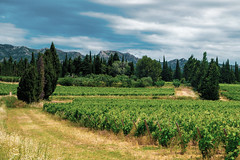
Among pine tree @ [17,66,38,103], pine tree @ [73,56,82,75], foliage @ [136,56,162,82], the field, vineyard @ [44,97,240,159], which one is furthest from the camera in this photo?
pine tree @ [73,56,82,75]

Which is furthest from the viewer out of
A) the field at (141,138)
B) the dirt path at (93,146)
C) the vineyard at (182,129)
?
the dirt path at (93,146)

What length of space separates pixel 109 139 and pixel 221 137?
24.5 feet

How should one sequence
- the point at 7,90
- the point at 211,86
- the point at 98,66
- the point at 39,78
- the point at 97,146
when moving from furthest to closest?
1. the point at 98,66
2. the point at 211,86
3. the point at 7,90
4. the point at 39,78
5. the point at 97,146

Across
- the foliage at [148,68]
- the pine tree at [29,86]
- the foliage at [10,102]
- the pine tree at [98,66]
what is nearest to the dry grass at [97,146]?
the pine tree at [29,86]

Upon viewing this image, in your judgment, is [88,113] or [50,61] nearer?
[88,113]

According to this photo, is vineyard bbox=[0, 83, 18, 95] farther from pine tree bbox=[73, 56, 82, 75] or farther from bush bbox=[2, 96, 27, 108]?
pine tree bbox=[73, 56, 82, 75]

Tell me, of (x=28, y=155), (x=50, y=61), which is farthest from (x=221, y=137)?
(x=50, y=61)

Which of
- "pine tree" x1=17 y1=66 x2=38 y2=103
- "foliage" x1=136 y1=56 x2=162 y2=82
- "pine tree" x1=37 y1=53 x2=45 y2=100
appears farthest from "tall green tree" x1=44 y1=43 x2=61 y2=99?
"foliage" x1=136 y1=56 x2=162 y2=82

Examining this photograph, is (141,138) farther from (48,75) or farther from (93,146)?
(48,75)

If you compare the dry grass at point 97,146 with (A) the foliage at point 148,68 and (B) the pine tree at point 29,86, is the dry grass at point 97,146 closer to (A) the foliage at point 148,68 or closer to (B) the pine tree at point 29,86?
(B) the pine tree at point 29,86

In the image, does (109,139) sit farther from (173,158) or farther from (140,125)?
(173,158)

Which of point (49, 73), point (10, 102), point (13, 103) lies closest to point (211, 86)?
point (49, 73)

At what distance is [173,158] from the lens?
1100 cm

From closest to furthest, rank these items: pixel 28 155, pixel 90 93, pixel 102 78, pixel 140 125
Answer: pixel 28 155, pixel 140 125, pixel 90 93, pixel 102 78
